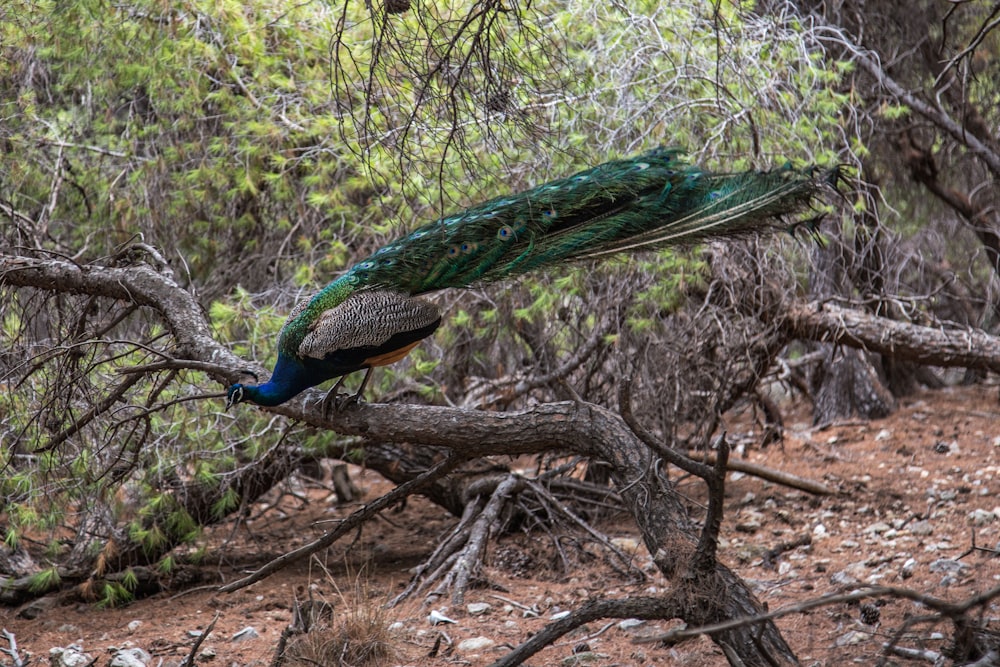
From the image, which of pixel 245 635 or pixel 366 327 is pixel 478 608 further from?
pixel 366 327

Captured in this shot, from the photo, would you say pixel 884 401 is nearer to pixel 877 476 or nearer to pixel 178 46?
pixel 877 476

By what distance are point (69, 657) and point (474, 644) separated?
209cm

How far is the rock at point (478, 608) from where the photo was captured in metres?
5.27

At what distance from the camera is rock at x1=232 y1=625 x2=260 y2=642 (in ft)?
16.8

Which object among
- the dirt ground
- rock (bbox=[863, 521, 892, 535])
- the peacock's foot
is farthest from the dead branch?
rock (bbox=[863, 521, 892, 535])

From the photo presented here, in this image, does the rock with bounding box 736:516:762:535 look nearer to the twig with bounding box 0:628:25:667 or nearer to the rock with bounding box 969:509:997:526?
the rock with bounding box 969:509:997:526

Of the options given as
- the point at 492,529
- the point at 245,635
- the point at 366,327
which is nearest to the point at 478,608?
the point at 492,529

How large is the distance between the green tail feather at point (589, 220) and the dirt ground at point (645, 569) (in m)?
1.51

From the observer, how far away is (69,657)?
478 cm

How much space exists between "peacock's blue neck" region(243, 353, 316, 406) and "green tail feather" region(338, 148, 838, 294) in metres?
Answer: 0.50

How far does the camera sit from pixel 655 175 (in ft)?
14.5

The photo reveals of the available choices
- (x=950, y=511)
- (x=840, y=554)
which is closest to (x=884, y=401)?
(x=950, y=511)

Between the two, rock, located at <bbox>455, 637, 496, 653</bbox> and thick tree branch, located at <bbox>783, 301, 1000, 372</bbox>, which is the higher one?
thick tree branch, located at <bbox>783, 301, 1000, 372</bbox>

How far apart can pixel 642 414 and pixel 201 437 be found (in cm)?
300
